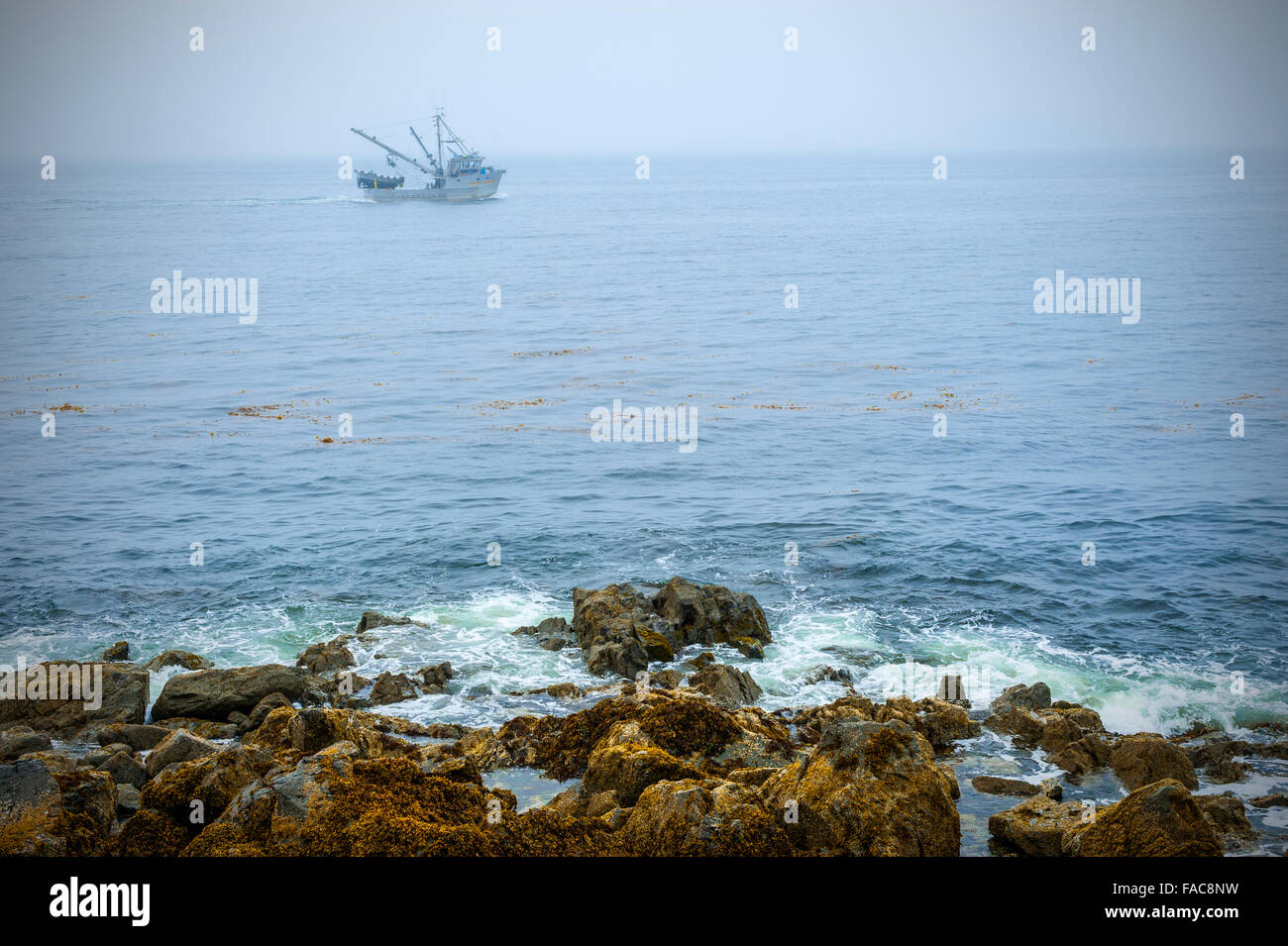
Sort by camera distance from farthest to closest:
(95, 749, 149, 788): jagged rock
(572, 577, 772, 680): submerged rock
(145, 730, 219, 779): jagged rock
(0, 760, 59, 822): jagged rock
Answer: (572, 577, 772, 680): submerged rock, (145, 730, 219, 779): jagged rock, (95, 749, 149, 788): jagged rock, (0, 760, 59, 822): jagged rock

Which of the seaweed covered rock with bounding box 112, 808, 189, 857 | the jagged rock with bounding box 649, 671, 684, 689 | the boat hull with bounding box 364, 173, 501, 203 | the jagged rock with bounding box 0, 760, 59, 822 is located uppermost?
the boat hull with bounding box 364, 173, 501, 203

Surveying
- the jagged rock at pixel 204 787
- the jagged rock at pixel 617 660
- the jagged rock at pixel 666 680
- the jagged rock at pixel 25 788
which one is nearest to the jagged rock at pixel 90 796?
the jagged rock at pixel 25 788

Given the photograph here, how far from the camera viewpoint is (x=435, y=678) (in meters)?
22.1

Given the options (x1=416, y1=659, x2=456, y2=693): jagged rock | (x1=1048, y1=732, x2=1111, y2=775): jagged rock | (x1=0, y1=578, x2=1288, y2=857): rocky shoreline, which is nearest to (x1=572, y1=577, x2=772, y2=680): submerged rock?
(x1=0, y1=578, x2=1288, y2=857): rocky shoreline

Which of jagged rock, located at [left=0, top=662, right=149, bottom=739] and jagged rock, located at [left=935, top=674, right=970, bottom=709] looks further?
jagged rock, located at [left=935, top=674, right=970, bottom=709]

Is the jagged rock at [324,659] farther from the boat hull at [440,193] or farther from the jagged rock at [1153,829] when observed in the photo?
the boat hull at [440,193]

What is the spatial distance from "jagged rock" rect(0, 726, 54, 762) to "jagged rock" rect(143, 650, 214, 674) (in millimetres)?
3898

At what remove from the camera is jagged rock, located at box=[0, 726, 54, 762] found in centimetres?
1778

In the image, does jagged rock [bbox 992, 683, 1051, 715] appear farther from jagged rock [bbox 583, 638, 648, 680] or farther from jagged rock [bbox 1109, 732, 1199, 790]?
jagged rock [bbox 583, 638, 648, 680]

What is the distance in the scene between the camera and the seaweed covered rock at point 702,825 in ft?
A: 40.5

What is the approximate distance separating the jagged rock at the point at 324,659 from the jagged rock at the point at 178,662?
6.61 feet

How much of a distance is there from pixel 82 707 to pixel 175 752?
4593 mm

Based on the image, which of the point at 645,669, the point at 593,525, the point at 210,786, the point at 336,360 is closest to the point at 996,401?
the point at 593,525

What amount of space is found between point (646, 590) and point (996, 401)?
28480 mm
